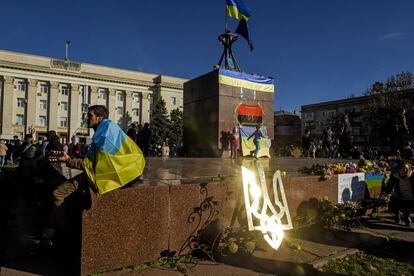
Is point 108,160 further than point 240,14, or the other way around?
point 240,14

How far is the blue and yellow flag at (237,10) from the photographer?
16.3 m

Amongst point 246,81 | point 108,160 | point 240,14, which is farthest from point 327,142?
point 108,160

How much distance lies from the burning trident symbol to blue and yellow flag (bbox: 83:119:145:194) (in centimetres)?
212

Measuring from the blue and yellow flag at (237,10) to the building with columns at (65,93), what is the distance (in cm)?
4847

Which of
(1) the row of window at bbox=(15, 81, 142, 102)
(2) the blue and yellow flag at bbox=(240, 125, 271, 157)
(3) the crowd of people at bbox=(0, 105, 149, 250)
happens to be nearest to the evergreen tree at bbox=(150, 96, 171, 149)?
(1) the row of window at bbox=(15, 81, 142, 102)

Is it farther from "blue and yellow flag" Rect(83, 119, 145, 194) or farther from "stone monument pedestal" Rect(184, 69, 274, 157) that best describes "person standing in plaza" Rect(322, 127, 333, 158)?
"blue and yellow flag" Rect(83, 119, 145, 194)

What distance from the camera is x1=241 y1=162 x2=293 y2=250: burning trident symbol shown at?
4.84 metres

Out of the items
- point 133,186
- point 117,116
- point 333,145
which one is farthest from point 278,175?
point 117,116

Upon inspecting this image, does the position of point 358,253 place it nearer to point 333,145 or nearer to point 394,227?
point 394,227

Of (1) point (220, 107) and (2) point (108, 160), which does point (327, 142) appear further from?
(2) point (108, 160)

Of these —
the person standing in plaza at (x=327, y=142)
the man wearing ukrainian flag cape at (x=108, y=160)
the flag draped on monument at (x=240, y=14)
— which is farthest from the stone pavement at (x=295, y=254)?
the flag draped on monument at (x=240, y=14)

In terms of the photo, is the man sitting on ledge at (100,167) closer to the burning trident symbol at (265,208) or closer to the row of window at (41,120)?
the burning trident symbol at (265,208)

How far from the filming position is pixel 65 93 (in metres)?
A: 65.3

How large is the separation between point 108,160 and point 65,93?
228 ft
